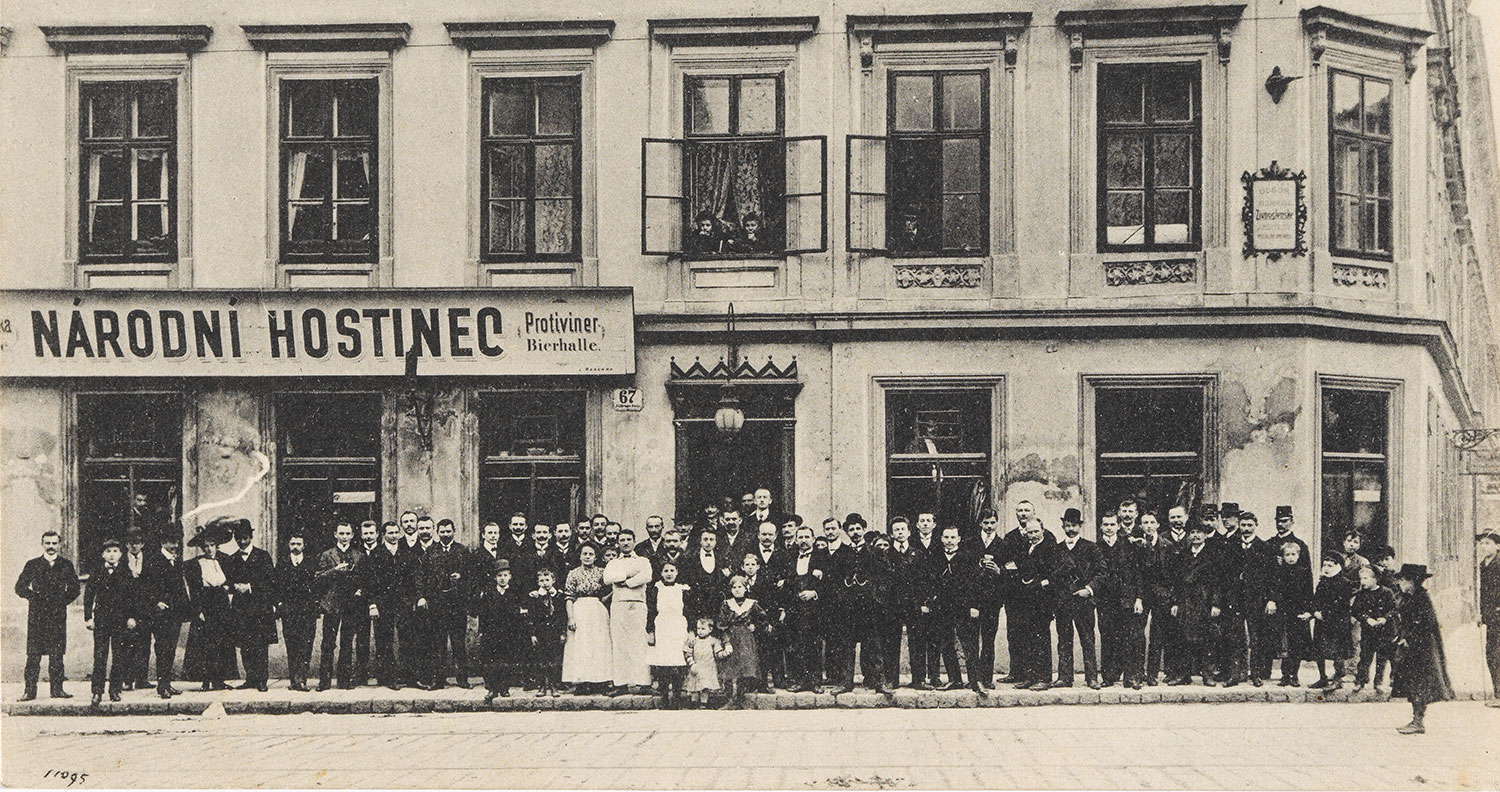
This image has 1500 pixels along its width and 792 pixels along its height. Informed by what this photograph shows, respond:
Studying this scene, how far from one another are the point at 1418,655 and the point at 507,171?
29.2 ft

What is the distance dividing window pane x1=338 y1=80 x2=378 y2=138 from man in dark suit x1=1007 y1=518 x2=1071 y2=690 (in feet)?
24.2

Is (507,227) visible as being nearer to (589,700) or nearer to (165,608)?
(165,608)

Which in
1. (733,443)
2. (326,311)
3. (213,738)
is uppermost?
(326,311)

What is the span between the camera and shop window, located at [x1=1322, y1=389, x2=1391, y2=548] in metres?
12.6

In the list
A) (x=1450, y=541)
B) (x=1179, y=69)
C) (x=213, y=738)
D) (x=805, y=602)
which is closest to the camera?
(x=213, y=738)

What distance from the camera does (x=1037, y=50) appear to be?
1288 cm

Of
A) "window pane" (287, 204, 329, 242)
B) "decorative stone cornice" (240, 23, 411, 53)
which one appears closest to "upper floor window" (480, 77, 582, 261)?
"decorative stone cornice" (240, 23, 411, 53)

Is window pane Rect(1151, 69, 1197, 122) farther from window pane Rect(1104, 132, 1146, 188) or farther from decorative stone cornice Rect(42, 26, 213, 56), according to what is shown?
decorative stone cornice Rect(42, 26, 213, 56)

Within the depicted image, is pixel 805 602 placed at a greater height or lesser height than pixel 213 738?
greater

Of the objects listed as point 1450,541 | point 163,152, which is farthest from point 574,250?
point 1450,541

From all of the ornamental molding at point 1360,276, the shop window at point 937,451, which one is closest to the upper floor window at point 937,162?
the shop window at point 937,451

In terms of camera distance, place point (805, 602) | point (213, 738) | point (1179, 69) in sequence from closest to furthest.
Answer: point (213, 738) < point (805, 602) < point (1179, 69)

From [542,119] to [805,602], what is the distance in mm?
5516

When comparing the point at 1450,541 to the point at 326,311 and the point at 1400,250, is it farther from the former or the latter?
the point at 326,311
